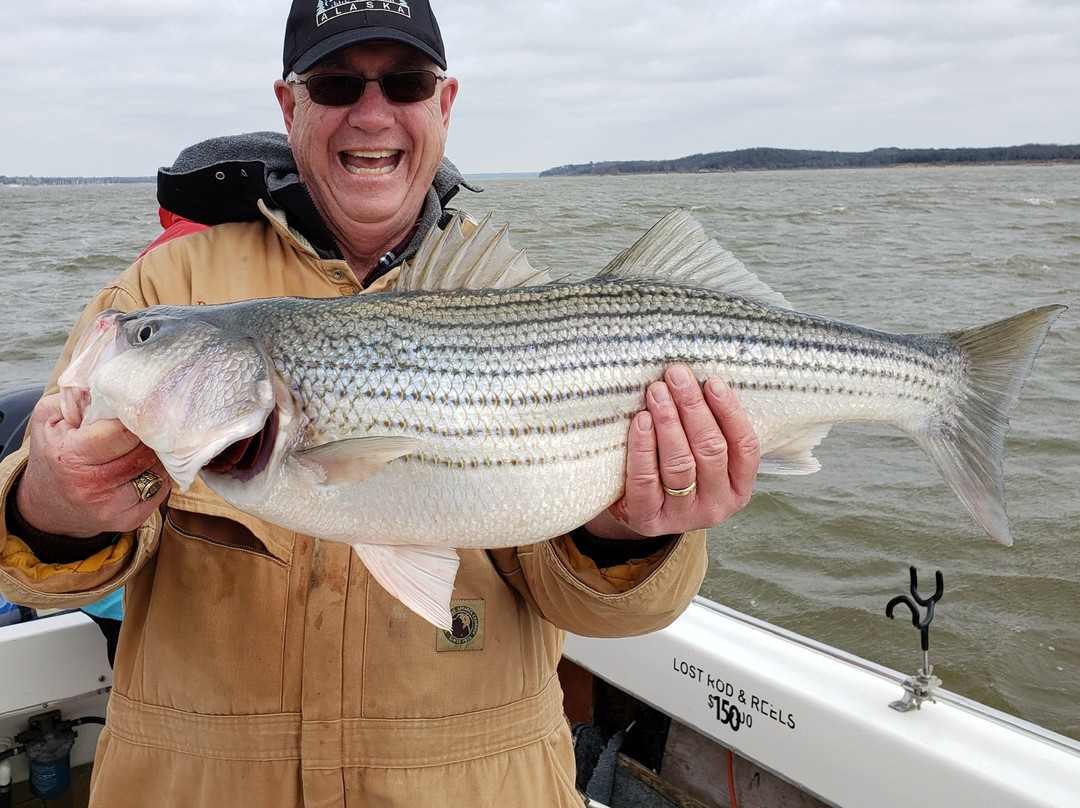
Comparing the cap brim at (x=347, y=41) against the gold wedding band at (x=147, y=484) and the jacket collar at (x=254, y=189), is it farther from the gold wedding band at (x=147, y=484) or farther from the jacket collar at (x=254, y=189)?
the gold wedding band at (x=147, y=484)

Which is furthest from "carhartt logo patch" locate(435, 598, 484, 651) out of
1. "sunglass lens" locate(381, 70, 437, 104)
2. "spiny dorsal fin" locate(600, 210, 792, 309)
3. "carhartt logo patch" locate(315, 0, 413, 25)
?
"carhartt logo patch" locate(315, 0, 413, 25)

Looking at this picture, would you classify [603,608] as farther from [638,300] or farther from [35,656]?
[35,656]

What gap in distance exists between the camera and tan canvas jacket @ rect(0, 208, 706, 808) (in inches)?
102

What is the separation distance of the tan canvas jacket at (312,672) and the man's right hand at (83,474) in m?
0.26

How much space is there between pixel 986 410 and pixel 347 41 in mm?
2411

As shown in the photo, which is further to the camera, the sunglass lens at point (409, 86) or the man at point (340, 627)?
the sunglass lens at point (409, 86)

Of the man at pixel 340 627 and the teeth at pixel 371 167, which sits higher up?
the teeth at pixel 371 167

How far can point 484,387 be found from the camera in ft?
7.96

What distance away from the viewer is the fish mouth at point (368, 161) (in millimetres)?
3145

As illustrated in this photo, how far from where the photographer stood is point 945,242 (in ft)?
84.3

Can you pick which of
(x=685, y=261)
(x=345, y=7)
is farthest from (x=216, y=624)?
(x=345, y=7)

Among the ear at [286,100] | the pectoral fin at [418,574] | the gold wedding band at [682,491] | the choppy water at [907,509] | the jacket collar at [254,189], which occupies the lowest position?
the choppy water at [907,509]

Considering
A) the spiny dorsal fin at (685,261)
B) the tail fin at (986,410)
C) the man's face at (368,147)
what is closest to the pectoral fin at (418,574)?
the spiny dorsal fin at (685,261)

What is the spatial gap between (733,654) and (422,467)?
7.57ft
